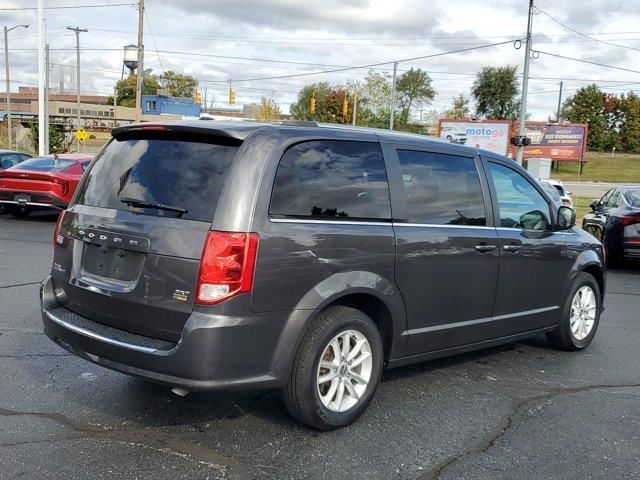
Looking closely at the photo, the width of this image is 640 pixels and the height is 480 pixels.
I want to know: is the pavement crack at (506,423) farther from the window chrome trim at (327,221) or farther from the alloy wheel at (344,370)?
Result: the window chrome trim at (327,221)

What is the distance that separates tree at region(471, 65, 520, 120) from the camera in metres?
73.3

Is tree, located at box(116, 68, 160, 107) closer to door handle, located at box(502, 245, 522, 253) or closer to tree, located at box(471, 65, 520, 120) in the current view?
tree, located at box(471, 65, 520, 120)

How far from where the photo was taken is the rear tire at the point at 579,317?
581 cm

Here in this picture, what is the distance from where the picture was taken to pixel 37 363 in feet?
16.4

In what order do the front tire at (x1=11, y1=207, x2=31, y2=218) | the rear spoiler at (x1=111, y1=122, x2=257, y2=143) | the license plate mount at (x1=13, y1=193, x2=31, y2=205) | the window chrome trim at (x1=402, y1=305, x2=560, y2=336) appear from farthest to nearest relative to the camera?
the front tire at (x1=11, y1=207, x2=31, y2=218) → the license plate mount at (x1=13, y1=193, x2=31, y2=205) → the window chrome trim at (x1=402, y1=305, x2=560, y2=336) → the rear spoiler at (x1=111, y1=122, x2=257, y2=143)

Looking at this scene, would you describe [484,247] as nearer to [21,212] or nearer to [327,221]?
[327,221]

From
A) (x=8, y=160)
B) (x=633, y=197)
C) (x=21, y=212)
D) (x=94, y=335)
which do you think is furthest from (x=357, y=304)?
(x=8, y=160)

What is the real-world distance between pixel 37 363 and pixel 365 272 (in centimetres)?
273

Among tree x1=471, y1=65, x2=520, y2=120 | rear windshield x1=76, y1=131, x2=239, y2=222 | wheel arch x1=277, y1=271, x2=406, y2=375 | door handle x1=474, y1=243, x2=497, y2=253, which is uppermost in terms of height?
tree x1=471, y1=65, x2=520, y2=120

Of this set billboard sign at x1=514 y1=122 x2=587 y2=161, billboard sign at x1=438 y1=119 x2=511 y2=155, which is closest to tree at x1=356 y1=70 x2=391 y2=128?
billboard sign at x1=514 y1=122 x2=587 y2=161

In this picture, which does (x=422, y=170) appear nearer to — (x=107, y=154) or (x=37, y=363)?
(x=107, y=154)

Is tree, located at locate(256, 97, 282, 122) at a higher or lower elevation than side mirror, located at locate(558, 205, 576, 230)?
higher

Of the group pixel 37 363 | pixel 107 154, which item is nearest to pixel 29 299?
pixel 37 363

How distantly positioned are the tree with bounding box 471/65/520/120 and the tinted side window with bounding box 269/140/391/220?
73464mm
